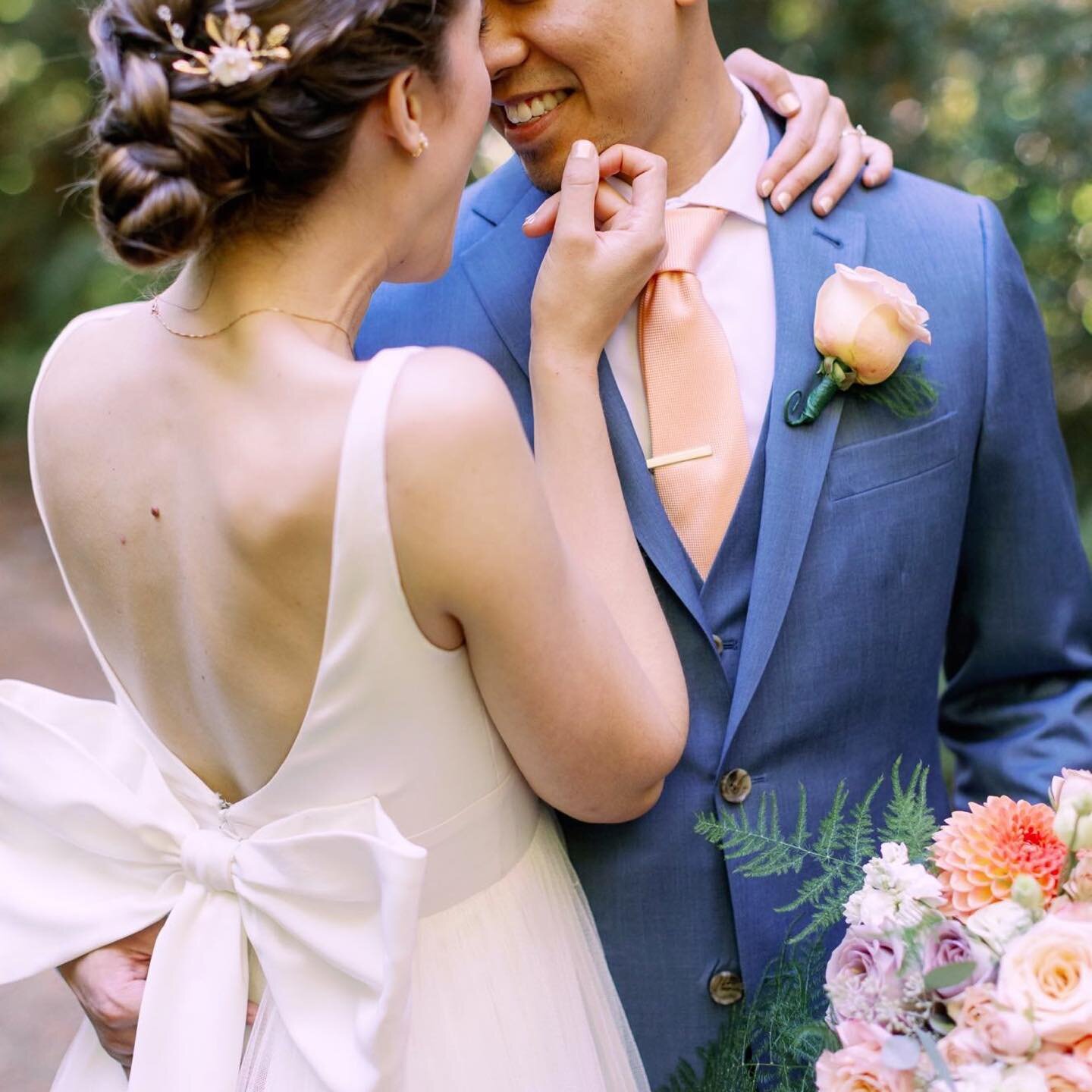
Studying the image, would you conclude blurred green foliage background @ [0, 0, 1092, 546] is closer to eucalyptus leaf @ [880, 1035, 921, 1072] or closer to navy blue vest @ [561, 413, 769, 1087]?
navy blue vest @ [561, 413, 769, 1087]

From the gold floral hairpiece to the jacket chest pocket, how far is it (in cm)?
96

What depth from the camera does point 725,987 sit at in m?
1.90

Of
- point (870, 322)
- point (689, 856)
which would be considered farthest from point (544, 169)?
point (689, 856)

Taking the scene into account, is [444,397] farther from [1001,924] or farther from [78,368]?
[1001,924]

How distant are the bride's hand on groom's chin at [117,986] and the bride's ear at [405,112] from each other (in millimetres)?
1039

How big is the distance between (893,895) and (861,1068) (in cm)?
18

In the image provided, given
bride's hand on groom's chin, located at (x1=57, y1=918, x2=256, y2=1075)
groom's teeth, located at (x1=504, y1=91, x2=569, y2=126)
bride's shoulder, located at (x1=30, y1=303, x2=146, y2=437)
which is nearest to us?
bride's shoulder, located at (x1=30, y1=303, x2=146, y2=437)

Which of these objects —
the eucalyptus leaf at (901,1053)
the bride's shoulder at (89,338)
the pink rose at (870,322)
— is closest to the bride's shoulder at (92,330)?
the bride's shoulder at (89,338)

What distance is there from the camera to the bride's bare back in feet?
4.55

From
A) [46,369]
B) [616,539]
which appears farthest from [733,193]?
[46,369]

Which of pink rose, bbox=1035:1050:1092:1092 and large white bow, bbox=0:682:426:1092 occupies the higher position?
pink rose, bbox=1035:1050:1092:1092

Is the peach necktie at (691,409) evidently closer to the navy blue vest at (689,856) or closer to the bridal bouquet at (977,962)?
the navy blue vest at (689,856)

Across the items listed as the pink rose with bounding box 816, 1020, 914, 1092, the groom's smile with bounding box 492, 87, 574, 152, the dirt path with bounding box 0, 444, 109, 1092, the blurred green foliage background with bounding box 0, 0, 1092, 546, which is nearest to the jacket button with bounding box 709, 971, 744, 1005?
the pink rose with bounding box 816, 1020, 914, 1092

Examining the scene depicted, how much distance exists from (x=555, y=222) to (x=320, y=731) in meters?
0.81
